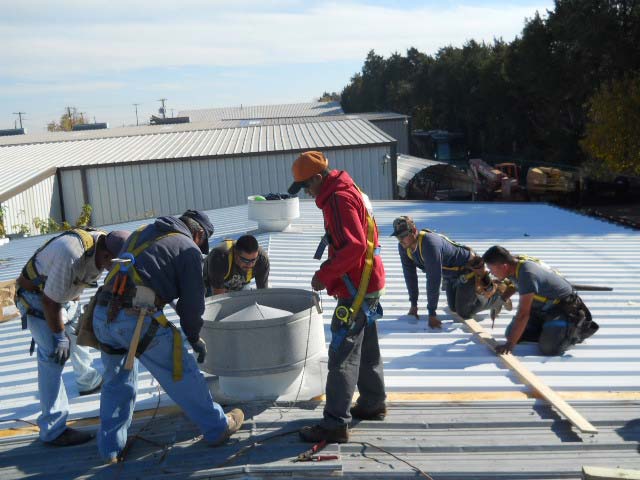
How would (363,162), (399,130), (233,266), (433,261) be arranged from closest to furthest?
1. (233,266)
2. (433,261)
3. (363,162)
4. (399,130)

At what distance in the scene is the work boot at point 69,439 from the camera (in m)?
4.29

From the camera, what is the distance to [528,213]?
48.4 feet

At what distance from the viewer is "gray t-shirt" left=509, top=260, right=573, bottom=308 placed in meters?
5.81

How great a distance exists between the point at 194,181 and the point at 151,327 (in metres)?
18.8

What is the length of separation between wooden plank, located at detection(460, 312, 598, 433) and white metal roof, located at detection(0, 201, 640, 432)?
0.09 metres

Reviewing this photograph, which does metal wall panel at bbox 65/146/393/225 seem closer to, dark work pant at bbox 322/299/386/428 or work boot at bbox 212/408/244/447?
work boot at bbox 212/408/244/447

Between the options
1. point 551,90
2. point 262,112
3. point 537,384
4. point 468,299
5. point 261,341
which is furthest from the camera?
point 262,112

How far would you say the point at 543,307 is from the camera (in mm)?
6023

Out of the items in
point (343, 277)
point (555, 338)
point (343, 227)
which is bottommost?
point (555, 338)

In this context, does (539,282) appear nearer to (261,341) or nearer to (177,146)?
(261,341)

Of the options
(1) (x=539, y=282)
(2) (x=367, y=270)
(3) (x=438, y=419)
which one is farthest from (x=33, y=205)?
(3) (x=438, y=419)

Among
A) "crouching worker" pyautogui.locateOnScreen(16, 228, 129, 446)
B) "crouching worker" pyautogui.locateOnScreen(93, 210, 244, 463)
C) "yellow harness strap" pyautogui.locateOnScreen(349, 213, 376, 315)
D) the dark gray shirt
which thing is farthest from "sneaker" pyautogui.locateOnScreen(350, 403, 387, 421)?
the dark gray shirt

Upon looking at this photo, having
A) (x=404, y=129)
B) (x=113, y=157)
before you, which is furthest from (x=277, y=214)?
(x=404, y=129)

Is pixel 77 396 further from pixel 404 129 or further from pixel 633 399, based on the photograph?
pixel 404 129
